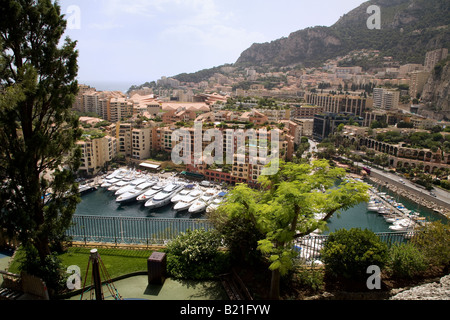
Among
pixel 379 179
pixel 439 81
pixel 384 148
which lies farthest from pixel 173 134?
pixel 439 81

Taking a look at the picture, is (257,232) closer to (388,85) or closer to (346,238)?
(346,238)

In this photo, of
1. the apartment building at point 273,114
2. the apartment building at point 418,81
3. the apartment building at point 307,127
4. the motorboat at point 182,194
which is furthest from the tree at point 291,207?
the apartment building at point 418,81

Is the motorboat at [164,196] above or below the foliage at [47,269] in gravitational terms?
below

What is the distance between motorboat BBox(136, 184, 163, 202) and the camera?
59.3 ft

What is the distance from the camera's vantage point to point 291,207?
3.05 m

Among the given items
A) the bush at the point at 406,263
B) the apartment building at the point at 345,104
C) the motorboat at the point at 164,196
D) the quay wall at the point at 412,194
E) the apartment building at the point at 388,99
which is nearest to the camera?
the bush at the point at 406,263

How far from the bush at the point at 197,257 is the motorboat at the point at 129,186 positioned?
1576cm

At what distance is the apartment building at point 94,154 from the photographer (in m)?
21.4

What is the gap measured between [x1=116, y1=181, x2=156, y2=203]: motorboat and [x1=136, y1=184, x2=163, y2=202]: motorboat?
0.42 meters

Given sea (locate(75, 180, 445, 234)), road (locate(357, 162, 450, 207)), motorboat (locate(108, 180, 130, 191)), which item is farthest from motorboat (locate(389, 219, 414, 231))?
motorboat (locate(108, 180, 130, 191))

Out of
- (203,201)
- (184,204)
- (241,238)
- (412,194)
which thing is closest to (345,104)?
(412,194)

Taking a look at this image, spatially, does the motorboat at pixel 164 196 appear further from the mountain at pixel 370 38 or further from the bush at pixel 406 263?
the mountain at pixel 370 38

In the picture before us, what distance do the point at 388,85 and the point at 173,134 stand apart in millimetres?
36978

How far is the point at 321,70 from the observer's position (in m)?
67.4
